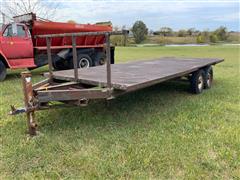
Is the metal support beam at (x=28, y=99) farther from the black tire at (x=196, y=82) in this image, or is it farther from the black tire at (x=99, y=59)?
the black tire at (x=99, y=59)

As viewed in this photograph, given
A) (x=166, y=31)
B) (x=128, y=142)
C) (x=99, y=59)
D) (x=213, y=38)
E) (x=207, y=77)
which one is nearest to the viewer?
(x=128, y=142)

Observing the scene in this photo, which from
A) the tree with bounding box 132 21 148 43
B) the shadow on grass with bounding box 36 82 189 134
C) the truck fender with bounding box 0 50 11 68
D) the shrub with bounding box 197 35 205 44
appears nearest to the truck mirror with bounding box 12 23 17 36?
the truck fender with bounding box 0 50 11 68

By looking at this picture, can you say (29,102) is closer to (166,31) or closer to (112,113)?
(112,113)

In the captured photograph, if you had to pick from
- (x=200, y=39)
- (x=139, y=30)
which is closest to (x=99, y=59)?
(x=139, y=30)

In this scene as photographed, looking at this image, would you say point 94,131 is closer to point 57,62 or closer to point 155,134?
point 155,134

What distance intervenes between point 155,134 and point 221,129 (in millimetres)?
1067

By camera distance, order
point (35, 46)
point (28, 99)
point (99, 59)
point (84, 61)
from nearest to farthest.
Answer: point (28, 99) < point (35, 46) < point (84, 61) < point (99, 59)

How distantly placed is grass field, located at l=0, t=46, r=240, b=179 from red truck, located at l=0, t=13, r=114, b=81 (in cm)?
357

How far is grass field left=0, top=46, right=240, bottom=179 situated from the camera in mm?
3322

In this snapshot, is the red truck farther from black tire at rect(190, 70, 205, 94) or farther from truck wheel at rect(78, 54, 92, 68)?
black tire at rect(190, 70, 205, 94)

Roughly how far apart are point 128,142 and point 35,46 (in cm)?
707

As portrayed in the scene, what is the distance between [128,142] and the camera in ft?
13.2

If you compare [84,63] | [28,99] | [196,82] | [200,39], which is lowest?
[196,82]

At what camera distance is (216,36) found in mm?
49438
